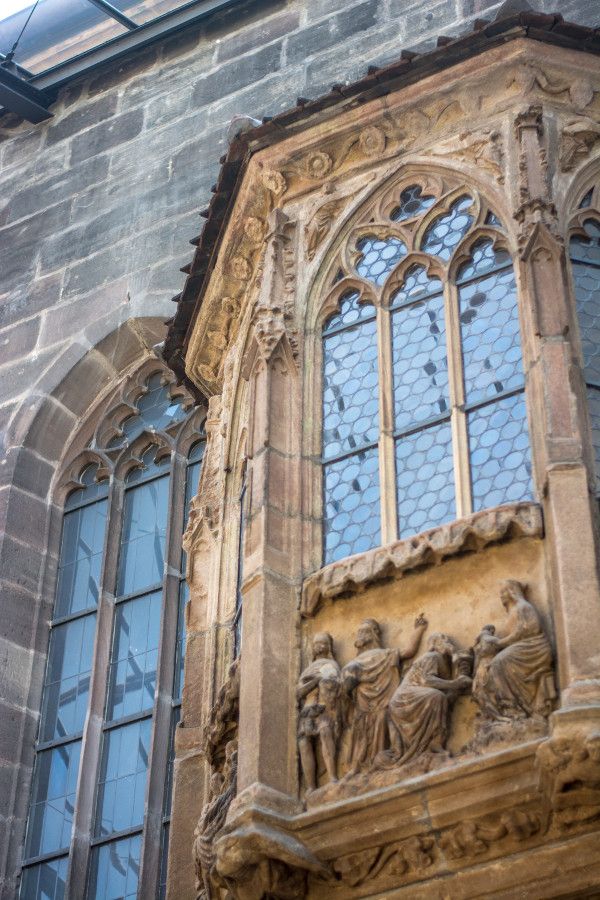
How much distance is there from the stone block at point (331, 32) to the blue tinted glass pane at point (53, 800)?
6.41 m

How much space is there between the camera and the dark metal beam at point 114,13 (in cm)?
1815

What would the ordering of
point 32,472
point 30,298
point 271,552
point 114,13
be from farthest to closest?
point 114,13 → point 30,298 → point 32,472 → point 271,552

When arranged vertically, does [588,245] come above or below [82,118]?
below

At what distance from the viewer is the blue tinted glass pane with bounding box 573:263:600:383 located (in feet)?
38.5

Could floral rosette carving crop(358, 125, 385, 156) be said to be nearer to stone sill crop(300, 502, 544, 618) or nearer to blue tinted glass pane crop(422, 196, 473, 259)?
blue tinted glass pane crop(422, 196, 473, 259)

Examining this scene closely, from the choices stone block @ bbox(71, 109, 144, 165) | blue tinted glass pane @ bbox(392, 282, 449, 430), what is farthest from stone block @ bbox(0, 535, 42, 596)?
blue tinted glass pane @ bbox(392, 282, 449, 430)

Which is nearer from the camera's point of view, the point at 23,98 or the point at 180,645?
the point at 180,645

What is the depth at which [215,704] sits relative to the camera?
39.0 ft

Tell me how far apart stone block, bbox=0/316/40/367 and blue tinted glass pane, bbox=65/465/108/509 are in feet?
4.15

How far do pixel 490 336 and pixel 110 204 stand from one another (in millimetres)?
6442

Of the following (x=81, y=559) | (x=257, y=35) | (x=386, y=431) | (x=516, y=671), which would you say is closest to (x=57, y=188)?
(x=257, y=35)

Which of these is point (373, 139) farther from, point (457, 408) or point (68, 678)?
point (68, 678)

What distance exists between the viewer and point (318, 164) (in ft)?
44.4

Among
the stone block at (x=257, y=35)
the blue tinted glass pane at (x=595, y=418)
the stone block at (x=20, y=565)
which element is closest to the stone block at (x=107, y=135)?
the stone block at (x=257, y=35)
